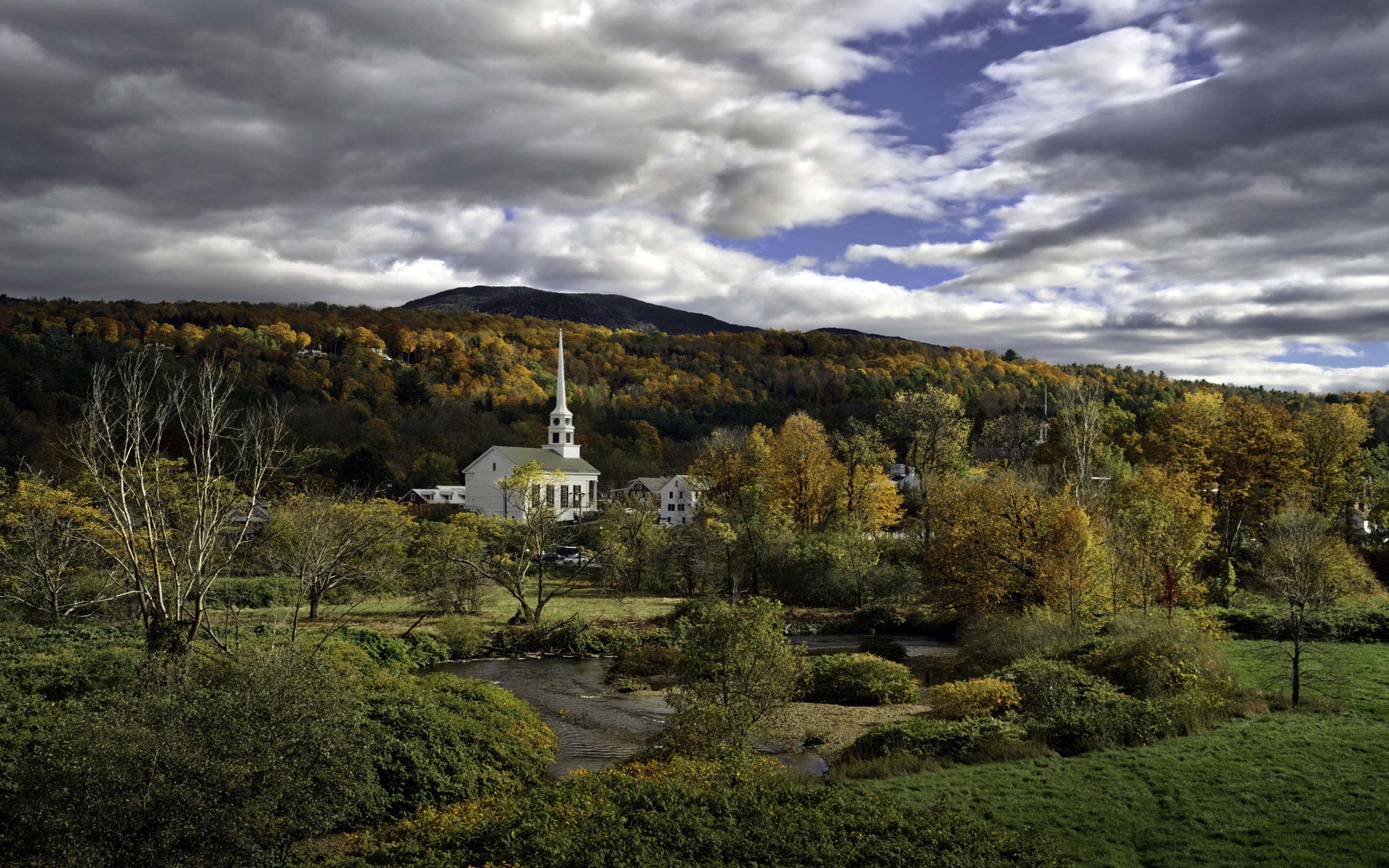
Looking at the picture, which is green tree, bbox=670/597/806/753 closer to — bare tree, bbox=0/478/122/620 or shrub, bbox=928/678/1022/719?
shrub, bbox=928/678/1022/719

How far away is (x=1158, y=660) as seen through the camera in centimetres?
2181

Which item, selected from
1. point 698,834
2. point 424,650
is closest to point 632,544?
point 424,650

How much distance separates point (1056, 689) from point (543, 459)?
195 ft

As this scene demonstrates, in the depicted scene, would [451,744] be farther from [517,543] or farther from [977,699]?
[517,543]

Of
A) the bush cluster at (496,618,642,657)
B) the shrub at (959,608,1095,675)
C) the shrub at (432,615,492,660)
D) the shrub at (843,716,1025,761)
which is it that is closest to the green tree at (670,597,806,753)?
the shrub at (843,716,1025,761)

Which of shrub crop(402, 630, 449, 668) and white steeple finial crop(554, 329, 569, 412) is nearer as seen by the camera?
shrub crop(402, 630, 449, 668)

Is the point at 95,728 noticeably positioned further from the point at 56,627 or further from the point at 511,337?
the point at 511,337

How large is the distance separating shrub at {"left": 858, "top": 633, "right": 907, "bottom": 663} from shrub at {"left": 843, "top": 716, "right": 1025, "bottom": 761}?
32.7 ft

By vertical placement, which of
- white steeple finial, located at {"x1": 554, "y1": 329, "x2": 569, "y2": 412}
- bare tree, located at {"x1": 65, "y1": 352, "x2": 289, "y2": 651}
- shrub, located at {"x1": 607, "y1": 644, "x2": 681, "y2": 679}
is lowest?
shrub, located at {"x1": 607, "y1": 644, "x2": 681, "y2": 679}

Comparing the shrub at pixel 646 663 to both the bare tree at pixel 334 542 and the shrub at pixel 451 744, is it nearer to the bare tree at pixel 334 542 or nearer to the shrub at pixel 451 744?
the shrub at pixel 451 744

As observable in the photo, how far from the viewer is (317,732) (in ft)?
39.6

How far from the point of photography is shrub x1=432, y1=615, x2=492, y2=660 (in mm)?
32281

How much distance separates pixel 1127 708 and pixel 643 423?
3319 inches

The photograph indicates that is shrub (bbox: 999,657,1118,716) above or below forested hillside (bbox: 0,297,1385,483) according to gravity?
below
